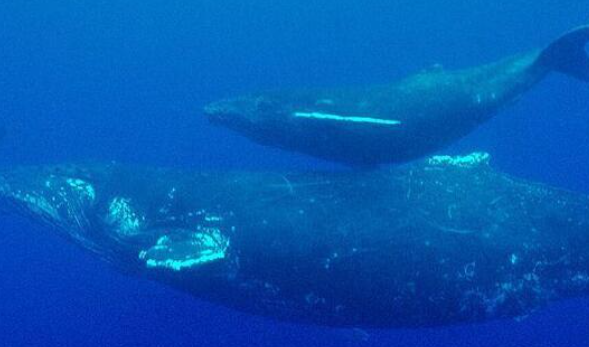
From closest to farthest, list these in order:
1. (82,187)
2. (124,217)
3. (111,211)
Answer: (124,217) → (111,211) → (82,187)

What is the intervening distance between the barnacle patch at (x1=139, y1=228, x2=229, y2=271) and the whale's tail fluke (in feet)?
24.5

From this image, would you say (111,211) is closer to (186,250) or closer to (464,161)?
(186,250)

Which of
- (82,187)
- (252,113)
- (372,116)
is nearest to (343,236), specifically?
(372,116)

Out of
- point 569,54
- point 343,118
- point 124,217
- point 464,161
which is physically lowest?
point 124,217

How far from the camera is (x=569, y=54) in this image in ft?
39.4

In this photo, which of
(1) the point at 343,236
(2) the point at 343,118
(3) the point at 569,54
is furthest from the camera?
(3) the point at 569,54

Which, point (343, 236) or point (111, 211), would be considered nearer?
point (343, 236)

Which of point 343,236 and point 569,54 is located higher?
point 569,54

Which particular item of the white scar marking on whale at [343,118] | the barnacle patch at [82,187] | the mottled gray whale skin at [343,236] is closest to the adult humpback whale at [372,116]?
the white scar marking on whale at [343,118]

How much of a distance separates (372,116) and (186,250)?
3.81 meters

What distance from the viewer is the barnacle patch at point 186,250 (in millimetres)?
8797

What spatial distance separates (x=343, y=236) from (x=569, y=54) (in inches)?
262

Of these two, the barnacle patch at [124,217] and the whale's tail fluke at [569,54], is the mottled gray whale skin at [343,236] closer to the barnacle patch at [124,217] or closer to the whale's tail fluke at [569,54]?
the barnacle patch at [124,217]

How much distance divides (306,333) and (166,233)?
282 inches
